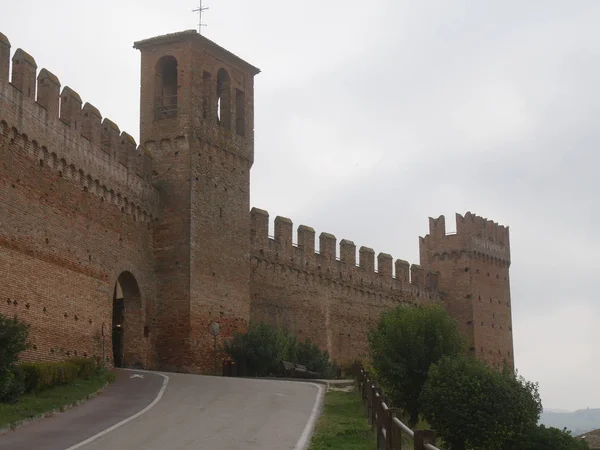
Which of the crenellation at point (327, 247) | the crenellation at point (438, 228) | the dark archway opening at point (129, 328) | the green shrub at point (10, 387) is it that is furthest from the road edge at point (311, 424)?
the crenellation at point (438, 228)

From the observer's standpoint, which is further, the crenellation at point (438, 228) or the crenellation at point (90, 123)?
the crenellation at point (438, 228)

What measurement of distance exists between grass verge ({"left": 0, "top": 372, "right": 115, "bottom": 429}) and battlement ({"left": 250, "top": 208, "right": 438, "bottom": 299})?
13.1 m

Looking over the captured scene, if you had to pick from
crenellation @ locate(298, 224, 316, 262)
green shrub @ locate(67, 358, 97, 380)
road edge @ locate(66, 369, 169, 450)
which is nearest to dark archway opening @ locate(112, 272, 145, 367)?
road edge @ locate(66, 369, 169, 450)

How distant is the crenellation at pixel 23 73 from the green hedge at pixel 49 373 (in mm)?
6930

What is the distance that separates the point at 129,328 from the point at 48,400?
1054 cm

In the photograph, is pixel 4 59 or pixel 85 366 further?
pixel 85 366

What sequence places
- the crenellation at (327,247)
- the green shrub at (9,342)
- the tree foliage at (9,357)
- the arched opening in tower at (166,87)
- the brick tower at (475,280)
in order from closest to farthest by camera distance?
1. the tree foliage at (9,357)
2. the green shrub at (9,342)
3. the arched opening in tower at (166,87)
4. the crenellation at (327,247)
5. the brick tower at (475,280)

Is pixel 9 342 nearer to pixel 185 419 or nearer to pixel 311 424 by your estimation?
pixel 185 419

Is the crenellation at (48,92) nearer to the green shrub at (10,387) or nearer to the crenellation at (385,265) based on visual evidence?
the green shrub at (10,387)

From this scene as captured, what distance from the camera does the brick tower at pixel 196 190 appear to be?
103 feet

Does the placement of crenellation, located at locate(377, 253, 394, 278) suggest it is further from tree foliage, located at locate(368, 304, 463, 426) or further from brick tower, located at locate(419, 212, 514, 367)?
tree foliage, located at locate(368, 304, 463, 426)

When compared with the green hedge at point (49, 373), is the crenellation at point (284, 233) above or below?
above

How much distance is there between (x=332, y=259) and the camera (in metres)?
40.7

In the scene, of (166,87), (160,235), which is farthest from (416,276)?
(160,235)
